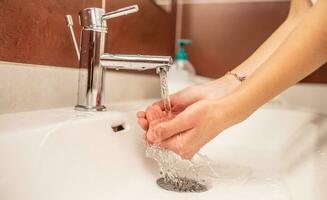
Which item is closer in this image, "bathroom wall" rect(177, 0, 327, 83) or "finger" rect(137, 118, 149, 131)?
"finger" rect(137, 118, 149, 131)

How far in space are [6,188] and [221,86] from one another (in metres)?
0.39

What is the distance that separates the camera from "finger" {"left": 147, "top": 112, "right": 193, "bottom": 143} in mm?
416

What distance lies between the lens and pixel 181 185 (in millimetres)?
521

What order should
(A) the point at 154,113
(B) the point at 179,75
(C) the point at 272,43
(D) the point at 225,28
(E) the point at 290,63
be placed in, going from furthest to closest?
(D) the point at 225,28 < (B) the point at 179,75 < (C) the point at 272,43 < (A) the point at 154,113 < (E) the point at 290,63

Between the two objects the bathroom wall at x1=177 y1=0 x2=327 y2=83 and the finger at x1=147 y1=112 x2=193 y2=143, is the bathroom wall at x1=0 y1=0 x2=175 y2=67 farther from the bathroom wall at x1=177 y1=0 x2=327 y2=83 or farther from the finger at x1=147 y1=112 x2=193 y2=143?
the bathroom wall at x1=177 y1=0 x2=327 y2=83

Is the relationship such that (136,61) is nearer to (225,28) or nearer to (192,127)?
(192,127)

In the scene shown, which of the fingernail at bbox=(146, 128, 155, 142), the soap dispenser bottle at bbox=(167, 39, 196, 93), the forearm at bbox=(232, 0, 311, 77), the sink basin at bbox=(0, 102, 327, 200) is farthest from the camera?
the soap dispenser bottle at bbox=(167, 39, 196, 93)

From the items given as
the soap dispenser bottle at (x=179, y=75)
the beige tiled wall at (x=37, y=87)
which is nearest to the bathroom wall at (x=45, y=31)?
the beige tiled wall at (x=37, y=87)

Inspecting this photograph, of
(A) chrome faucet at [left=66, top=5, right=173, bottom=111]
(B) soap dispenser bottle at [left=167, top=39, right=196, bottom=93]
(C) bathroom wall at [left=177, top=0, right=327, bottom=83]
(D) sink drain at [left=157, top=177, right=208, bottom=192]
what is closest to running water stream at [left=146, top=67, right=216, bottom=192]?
(D) sink drain at [left=157, top=177, right=208, bottom=192]

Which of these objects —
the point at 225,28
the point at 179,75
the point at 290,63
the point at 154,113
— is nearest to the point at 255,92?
the point at 290,63

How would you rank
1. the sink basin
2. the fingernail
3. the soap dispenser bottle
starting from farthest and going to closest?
the soap dispenser bottle
the fingernail
the sink basin

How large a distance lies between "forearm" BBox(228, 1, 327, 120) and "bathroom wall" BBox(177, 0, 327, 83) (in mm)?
738

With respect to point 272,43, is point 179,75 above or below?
below

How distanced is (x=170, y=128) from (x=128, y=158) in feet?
0.49
